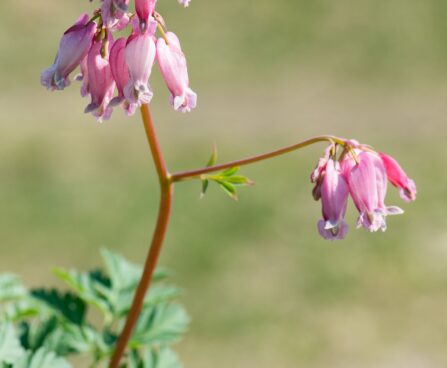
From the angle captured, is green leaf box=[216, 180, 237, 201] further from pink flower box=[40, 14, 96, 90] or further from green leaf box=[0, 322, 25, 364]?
green leaf box=[0, 322, 25, 364]

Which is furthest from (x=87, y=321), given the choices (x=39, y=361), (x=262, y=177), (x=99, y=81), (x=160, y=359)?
(x=262, y=177)

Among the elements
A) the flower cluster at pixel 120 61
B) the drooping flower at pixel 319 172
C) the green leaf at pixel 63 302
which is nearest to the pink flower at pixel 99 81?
the flower cluster at pixel 120 61

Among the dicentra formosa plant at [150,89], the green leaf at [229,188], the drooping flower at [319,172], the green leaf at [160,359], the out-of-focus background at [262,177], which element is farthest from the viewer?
the out-of-focus background at [262,177]

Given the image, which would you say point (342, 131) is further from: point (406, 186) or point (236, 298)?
point (406, 186)

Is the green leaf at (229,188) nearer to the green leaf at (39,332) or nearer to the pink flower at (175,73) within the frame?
the pink flower at (175,73)

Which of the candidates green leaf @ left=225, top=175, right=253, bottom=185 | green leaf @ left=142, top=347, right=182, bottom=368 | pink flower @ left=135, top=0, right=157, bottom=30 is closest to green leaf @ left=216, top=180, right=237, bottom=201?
green leaf @ left=225, top=175, right=253, bottom=185

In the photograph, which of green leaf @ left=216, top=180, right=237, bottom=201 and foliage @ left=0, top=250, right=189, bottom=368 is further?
foliage @ left=0, top=250, right=189, bottom=368

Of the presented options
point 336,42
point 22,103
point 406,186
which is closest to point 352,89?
point 336,42
